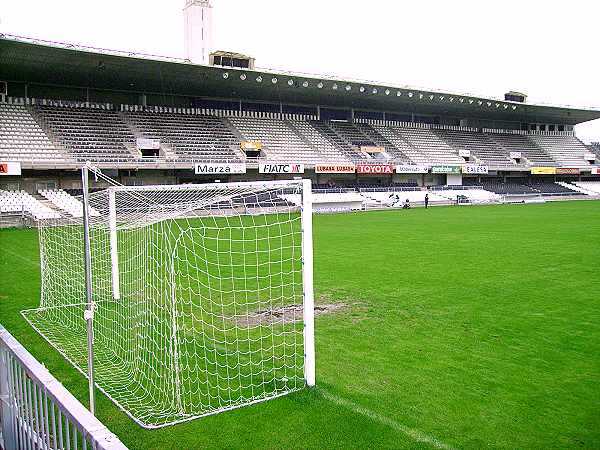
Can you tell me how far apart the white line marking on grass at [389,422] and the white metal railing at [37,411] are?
258cm

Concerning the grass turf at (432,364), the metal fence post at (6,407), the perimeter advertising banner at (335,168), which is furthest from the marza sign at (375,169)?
the metal fence post at (6,407)

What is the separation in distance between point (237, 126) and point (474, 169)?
21.6 meters

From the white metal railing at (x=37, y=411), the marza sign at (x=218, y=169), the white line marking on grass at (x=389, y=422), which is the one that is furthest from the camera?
the marza sign at (x=218, y=169)

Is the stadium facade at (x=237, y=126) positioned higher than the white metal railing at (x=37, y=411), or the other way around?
the stadium facade at (x=237, y=126)

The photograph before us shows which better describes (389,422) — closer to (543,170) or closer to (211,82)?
(211,82)

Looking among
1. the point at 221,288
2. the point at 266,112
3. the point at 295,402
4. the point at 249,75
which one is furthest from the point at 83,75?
the point at 295,402

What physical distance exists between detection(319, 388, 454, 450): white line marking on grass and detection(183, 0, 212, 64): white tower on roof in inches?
1486

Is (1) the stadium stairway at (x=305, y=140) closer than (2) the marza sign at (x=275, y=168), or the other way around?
(2) the marza sign at (x=275, y=168)

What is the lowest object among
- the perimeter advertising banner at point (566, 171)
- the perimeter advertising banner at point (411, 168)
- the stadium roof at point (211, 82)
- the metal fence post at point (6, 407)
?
the metal fence post at point (6, 407)

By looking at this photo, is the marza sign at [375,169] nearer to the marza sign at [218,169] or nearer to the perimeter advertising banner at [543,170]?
the marza sign at [218,169]

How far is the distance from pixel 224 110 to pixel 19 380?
40.1 meters

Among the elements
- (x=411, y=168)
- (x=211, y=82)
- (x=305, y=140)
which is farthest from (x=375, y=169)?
(x=211, y=82)

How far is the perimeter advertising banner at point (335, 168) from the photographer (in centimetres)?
3918

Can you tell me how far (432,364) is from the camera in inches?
241
